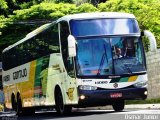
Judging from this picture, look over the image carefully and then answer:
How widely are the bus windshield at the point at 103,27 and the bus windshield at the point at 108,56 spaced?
0.26 m

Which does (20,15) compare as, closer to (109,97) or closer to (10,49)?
(10,49)

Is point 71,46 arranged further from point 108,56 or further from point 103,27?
point 103,27

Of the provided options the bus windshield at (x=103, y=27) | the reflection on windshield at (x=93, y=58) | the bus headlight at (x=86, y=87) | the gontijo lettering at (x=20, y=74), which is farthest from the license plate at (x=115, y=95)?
the gontijo lettering at (x=20, y=74)

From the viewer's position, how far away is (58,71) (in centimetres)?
1972

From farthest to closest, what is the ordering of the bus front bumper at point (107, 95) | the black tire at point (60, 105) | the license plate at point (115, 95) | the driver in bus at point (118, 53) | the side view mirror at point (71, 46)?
the black tire at point (60, 105) → the driver in bus at point (118, 53) → the license plate at point (115, 95) → the bus front bumper at point (107, 95) → the side view mirror at point (71, 46)

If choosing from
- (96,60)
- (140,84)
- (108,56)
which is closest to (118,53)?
(108,56)

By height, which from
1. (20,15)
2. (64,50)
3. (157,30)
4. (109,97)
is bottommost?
(109,97)

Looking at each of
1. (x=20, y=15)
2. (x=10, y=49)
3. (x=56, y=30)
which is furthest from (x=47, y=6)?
(x=56, y=30)

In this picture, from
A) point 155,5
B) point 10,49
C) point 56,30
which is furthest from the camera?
point 155,5

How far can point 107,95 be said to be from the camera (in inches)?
698

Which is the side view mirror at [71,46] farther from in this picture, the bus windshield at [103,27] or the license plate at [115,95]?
the license plate at [115,95]

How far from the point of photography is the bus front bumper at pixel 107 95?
1762 cm

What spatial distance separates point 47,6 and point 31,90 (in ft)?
78.3

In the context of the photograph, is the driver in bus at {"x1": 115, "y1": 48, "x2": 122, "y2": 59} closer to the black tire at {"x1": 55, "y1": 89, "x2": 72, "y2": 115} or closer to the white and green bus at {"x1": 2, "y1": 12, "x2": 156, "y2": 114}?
the white and green bus at {"x1": 2, "y1": 12, "x2": 156, "y2": 114}
